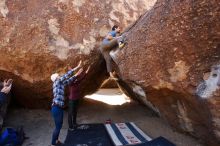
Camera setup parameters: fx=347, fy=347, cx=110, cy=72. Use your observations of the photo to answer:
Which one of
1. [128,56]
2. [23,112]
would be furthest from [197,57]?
[23,112]

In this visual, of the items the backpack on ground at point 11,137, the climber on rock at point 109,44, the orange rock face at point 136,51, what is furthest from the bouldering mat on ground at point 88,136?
the climber on rock at point 109,44

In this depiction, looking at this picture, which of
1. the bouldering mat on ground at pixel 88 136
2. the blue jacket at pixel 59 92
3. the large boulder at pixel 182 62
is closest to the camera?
the large boulder at pixel 182 62

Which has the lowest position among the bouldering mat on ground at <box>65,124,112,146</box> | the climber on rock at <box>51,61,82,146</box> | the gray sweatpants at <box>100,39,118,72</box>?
the bouldering mat on ground at <box>65,124,112,146</box>

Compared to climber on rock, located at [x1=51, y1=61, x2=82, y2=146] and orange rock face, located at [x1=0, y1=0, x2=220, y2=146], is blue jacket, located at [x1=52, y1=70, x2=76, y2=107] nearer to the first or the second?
climber on rock, located at [x1=51, y1=61, x2=82, y2=146]

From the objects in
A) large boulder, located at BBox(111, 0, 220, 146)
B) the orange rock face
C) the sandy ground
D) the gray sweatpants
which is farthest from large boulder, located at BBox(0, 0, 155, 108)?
large boulder, located at BBox(111, 0, 220, 146)

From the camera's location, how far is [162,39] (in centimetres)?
642

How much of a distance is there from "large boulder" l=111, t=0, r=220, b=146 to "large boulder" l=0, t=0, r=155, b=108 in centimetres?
208

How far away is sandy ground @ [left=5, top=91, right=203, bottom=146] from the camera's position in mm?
7832

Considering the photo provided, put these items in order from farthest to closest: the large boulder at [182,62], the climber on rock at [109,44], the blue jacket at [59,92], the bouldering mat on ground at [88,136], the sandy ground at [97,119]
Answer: the climber on rock at [109,44] → the sandy ground at [97,119] → the bouldering mat on ground at [88,136] → the blue jacket at [59,92] → the large boulder at [182,62]

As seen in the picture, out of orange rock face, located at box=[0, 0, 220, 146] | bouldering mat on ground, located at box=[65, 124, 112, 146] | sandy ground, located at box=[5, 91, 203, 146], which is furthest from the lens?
sandy ground, located at box=[5, 91, 203, 146]

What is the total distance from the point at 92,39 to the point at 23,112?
2.87 m

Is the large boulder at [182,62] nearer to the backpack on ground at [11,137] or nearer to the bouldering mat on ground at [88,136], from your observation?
the bouldering mat on ground at [88,136]

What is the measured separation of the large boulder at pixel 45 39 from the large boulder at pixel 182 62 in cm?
208

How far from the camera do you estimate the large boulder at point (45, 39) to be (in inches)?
350
